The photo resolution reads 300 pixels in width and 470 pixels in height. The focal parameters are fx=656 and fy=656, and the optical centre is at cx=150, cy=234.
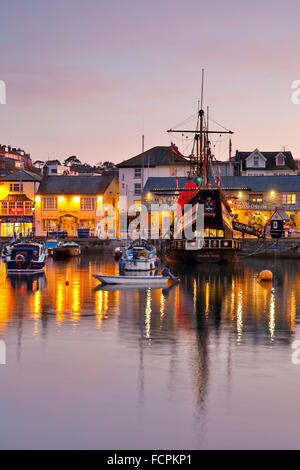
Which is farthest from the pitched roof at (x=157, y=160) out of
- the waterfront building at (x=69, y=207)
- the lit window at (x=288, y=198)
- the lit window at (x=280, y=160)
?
the lit window at (x=288, y=198)

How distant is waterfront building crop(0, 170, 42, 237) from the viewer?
118 m

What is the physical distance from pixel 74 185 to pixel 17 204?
35.9 feet

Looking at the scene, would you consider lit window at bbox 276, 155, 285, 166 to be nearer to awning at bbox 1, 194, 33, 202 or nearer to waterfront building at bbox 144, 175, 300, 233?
waterfront building at bbox 144, 175, 300, 233

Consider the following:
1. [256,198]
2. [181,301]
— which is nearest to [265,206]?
[256,198]

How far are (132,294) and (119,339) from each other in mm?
16522

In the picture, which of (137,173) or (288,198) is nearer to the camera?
(288,198)

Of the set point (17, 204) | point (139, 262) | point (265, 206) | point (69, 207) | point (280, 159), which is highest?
point (280, 159)

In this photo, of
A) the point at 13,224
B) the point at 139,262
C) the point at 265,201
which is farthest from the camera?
the point at 13,224

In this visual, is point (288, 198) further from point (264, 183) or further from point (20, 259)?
point (20, 259)

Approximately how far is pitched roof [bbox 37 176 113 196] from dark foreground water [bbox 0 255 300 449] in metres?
77.6

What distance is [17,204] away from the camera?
11869 cm

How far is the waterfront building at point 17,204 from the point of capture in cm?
11762

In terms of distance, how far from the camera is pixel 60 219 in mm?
118688
